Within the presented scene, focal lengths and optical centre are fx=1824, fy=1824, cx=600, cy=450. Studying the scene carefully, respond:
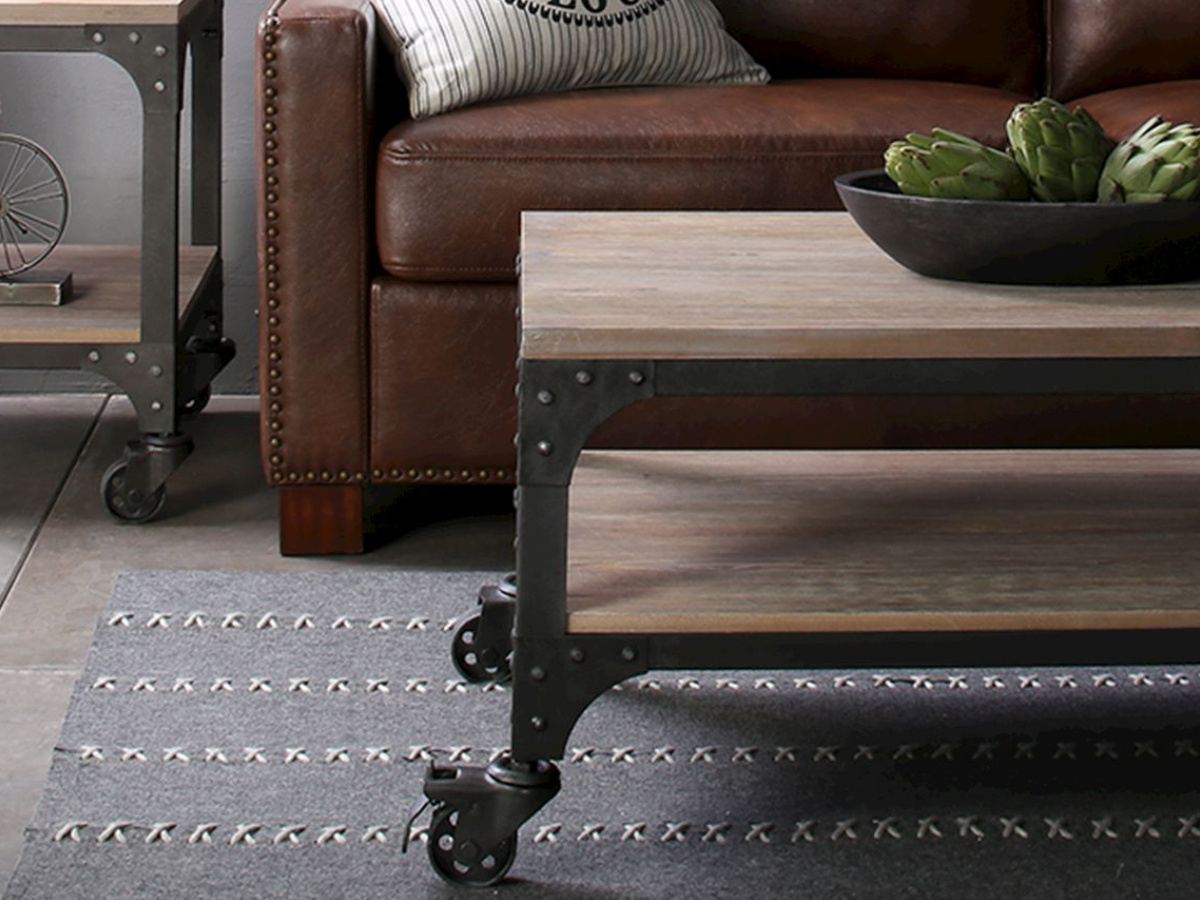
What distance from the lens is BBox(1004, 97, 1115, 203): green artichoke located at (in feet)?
4.78

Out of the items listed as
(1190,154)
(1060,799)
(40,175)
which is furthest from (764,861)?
(40,175)

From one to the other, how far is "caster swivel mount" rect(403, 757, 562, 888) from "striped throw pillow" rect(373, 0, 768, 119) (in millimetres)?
972

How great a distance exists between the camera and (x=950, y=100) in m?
2.26

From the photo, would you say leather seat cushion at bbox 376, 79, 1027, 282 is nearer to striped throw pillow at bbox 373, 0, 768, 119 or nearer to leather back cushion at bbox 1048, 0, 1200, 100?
striped throw pillow at bbox 373, 0, 768, 119

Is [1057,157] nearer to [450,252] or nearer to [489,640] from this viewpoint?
[489,640]

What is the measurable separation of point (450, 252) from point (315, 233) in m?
0.15

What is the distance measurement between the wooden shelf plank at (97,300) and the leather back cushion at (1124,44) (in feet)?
4.20

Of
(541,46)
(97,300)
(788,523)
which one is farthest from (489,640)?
(97,300)

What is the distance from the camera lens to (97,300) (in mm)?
2357

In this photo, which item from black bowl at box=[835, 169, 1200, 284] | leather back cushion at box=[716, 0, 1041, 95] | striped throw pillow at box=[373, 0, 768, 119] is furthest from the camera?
leather back cushion at box=[716, 0, 1041, 95]

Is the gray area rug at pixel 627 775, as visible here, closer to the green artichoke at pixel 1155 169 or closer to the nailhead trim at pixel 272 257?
the nailhead trim at pixel 272 257

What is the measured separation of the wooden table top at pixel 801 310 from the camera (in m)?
1.28

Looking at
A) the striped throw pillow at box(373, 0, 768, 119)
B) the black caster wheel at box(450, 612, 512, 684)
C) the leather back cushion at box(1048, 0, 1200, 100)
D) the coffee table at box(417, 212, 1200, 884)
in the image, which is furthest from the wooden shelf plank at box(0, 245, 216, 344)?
the leather back cushion at box(1048, 0, 1200, 100)

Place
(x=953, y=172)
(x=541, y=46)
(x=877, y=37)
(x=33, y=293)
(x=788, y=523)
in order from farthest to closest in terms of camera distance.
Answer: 1. (x=877, y=37)
2. (x=33, y=293)
3. (x=541, y=46)
4. (x=788, y=523)
5. (x=953, y=172)
